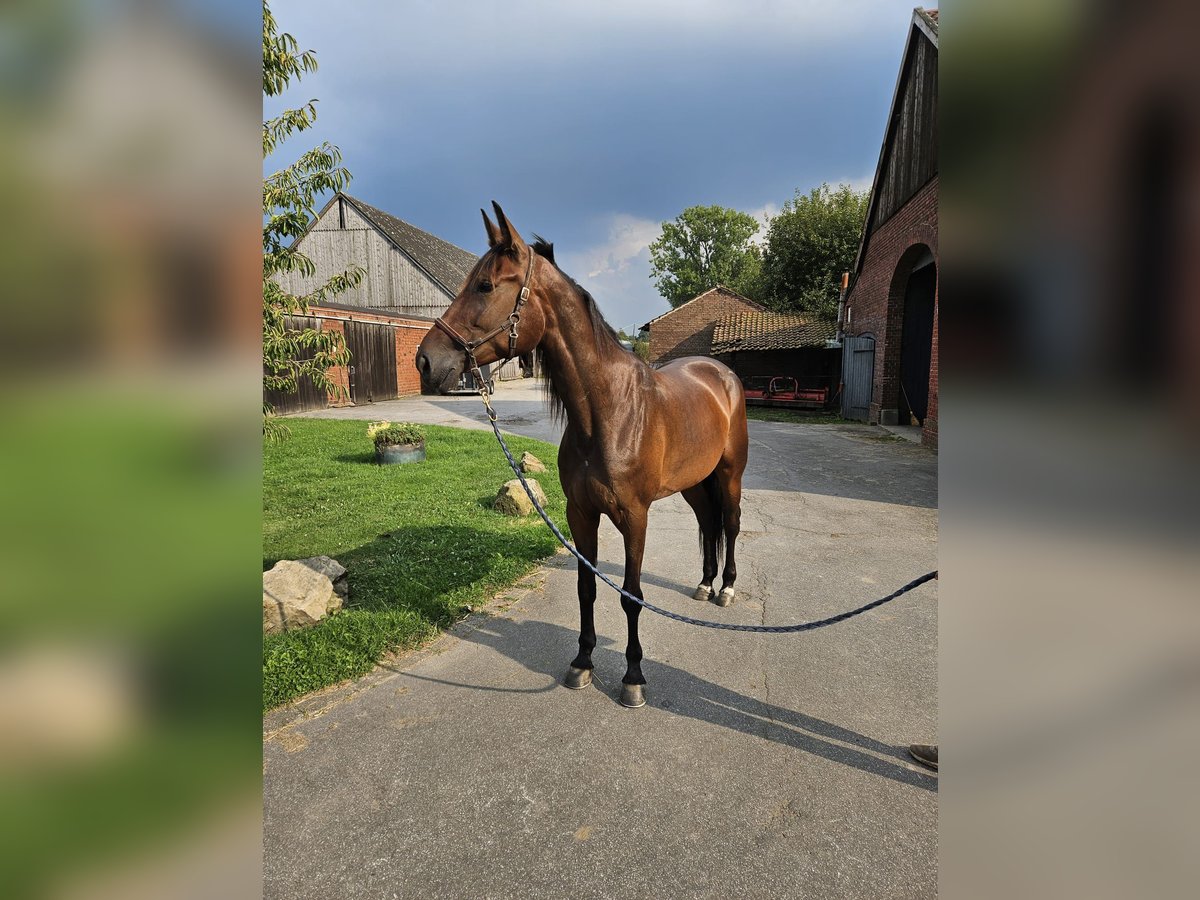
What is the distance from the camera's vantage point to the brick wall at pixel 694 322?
101 feet

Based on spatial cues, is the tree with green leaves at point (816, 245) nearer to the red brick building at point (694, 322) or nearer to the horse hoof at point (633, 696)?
the red brick building at point (694, 322)

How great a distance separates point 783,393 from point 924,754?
1700 centimetres

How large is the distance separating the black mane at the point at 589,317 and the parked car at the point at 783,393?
16034 millimetres

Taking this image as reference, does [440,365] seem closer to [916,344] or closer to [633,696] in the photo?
[633,696]

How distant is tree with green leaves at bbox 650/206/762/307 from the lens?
170 ft

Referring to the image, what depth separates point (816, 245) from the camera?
98.4ft

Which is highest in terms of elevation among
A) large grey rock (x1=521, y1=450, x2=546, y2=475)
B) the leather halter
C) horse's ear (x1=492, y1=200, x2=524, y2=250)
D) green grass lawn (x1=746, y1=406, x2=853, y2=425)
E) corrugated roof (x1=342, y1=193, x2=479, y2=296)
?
corrugated roof (x1=342, y1=193, x2=479, y2=296)

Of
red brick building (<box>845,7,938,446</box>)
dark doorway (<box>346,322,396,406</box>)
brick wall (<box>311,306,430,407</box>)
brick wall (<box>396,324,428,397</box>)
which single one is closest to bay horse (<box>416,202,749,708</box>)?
red brick building (<box>845,7,938,446</box>)

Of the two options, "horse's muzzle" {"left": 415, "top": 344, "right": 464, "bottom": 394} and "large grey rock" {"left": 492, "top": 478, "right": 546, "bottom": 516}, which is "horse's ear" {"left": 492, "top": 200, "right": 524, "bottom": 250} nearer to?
"horse's muzzle" {"left": 415, "top": 344, "right": 464, "bottom": 394}

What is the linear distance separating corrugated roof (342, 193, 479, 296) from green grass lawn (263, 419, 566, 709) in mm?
17692
